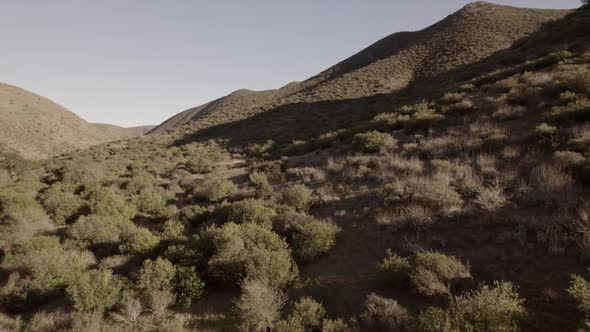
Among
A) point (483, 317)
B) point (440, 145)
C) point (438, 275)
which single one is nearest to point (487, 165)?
point (440, 145)

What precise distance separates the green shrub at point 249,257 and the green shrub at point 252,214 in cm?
83

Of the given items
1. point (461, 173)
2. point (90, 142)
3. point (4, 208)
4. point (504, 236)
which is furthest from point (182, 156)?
point (90, 142)

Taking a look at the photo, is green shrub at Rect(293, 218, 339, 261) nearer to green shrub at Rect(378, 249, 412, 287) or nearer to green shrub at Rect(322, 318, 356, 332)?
green shrub at Rect(378, 249, 412, 287)

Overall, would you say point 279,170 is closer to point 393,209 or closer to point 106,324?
point 393,209

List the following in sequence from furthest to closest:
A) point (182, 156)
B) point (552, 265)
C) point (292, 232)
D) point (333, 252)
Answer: point (182, 156), point (292, 232), point (333, 252), point (552, 265)

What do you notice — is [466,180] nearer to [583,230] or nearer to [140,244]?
[583,230]

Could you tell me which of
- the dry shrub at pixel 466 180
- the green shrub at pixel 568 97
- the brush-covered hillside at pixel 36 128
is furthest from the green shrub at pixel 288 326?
the brush-covered hillside at pixel 36 128

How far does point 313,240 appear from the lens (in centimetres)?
699

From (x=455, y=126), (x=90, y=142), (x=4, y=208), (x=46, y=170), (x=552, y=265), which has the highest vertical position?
(x=90, y=142)

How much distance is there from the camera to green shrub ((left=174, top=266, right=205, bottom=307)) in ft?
19.4

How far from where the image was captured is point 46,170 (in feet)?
72.9

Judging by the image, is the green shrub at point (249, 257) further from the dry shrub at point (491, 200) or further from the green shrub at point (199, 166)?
the green shrub at point (199, 166)

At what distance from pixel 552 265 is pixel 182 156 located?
2591 cm

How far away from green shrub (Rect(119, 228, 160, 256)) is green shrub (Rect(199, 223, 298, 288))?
63.2 inches
